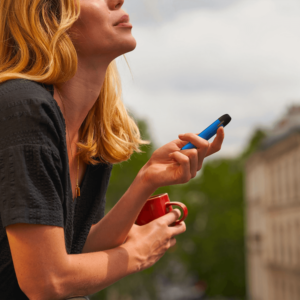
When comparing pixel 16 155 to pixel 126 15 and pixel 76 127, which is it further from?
pixel 126 15

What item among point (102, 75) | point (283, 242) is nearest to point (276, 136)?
point (283, 242)

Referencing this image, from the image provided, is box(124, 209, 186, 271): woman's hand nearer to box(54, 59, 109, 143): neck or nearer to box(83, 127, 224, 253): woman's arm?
box(83, 127, 224, 253): woman's arm

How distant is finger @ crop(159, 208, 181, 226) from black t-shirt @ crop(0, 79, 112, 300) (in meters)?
0.54

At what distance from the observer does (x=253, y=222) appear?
42406 millimetres

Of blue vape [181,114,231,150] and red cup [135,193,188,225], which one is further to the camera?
red cup [135,193,188,225]

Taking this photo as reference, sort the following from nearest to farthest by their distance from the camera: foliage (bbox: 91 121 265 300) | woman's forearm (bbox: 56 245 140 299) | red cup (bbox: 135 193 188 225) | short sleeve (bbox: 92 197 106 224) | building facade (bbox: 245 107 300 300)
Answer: woman's forearm (bbox: 56 245 140 299)
red cup (bbox: 135 193 188 225)
short sleeve (bbox: 92 197 106 224)
building facade (bbox: 245 107 300 300)
foliage (bbox: 91 121 265 300)

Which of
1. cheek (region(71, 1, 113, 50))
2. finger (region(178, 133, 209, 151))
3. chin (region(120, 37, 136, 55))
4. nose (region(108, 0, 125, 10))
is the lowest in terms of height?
finger (region(178, 133, 209, 151))

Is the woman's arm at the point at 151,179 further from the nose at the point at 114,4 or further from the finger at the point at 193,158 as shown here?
the nose at the point at 114,4

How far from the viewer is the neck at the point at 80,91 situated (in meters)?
2.38

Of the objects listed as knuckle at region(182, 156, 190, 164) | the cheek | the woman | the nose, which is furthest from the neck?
knuckle at region(182, 156, 190, 164)

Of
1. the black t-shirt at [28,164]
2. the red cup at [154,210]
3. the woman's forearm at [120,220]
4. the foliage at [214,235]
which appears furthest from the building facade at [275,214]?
the black t-shirt at [28,164]

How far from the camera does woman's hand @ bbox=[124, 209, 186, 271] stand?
229cm

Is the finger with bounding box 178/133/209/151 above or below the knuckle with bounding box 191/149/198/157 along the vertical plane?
above

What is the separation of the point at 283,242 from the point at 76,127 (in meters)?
34.8
